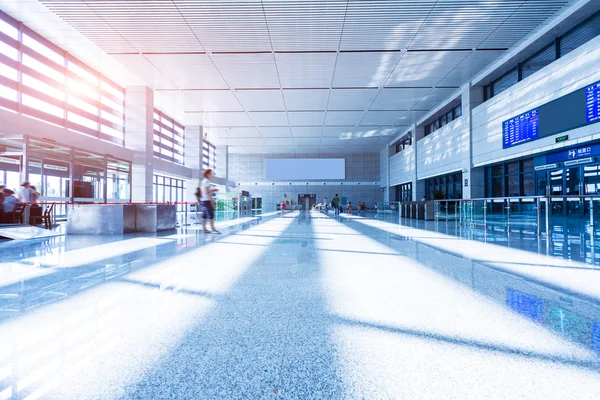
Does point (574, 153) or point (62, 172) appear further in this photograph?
point (62, 172)

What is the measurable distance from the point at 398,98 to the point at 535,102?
7.74 meters

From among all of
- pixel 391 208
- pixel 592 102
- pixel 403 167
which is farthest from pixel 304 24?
pixel 403 167

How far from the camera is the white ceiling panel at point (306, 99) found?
1741 cm

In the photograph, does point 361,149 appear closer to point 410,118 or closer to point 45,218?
point 410,118

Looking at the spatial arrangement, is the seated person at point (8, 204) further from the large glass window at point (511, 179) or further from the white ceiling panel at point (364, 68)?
the large glass window at point (511, 179)

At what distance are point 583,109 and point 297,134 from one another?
20.9m

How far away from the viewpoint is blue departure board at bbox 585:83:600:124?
9.41 meters

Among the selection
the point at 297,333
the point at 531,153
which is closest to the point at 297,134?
the point at 531,153

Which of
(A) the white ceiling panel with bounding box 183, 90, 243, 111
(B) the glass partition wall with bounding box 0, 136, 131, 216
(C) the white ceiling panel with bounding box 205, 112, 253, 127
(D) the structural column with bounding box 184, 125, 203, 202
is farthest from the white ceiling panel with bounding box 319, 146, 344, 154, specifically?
(B) the glass partition wall with bounding box 0, 136, 131, 216

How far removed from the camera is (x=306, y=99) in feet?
61.5

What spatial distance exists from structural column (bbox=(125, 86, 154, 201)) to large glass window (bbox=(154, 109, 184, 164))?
4.88m

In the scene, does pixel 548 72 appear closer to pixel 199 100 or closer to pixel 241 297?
pixel 241 297

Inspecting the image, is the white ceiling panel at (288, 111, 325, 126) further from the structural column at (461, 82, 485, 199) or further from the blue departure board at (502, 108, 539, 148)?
the blue departure board at (502, 108, 539, 148)

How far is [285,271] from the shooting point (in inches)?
166
